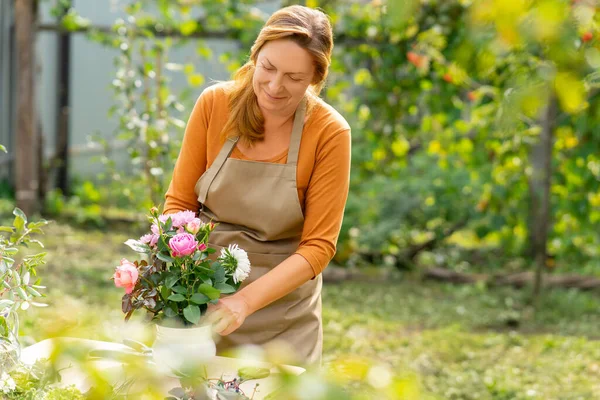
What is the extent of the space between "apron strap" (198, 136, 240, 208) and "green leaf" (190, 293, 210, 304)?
0.51 metres

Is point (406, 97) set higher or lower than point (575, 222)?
higher

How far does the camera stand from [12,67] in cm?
771

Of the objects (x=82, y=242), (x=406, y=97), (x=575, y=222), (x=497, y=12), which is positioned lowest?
(x=82, y=242)

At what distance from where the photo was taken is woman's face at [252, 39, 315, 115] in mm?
2027

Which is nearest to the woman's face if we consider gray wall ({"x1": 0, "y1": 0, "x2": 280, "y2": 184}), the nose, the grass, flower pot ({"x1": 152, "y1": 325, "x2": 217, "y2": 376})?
the nose

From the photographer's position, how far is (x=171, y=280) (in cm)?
173

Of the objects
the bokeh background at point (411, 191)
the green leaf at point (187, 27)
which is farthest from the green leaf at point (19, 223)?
the green leaf at point (187, 27)

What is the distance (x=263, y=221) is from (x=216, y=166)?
19 centimetres

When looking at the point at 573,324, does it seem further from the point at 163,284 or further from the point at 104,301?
the point at 163,284

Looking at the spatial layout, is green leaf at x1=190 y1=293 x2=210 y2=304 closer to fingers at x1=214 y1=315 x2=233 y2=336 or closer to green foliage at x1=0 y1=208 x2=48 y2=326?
fingers at x1=214 y1=315 x2=233 y2=336

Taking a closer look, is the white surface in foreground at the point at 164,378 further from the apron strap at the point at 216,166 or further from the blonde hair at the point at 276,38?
the blonde hair at the point at 276,38

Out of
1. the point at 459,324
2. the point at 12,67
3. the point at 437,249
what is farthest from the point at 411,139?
the point at 12,67

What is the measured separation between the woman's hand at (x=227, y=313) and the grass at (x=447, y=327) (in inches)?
55.8

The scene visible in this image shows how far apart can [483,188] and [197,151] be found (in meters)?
4.17
